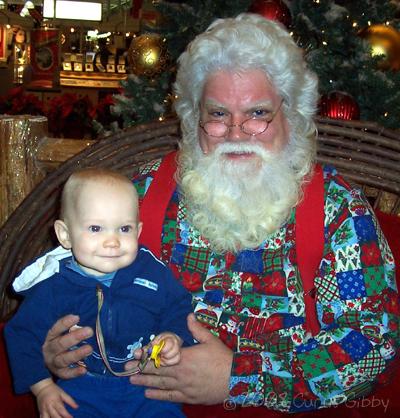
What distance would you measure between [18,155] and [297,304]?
139 cm

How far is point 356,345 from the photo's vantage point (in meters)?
1.59

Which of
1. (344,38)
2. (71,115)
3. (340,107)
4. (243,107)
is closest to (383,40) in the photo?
(344,38)

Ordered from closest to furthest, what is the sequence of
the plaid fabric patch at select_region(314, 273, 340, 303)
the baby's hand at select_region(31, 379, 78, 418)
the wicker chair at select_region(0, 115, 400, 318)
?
the baby's hand at select_region(31, 379, 78, 418) < the plaid fabric patch at select_region(314, 273, 340, 303) < the wicker chair at select_region(0, 115, 400, 318)

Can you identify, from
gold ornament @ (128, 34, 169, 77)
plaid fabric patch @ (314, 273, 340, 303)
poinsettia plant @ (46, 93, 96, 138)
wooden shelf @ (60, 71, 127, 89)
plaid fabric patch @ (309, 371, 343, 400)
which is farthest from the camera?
wooden shelf @ (60, 71, 127, 89)

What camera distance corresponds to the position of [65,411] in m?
1.43

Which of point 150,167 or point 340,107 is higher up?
point 340,107

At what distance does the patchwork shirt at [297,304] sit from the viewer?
1594 millimetres

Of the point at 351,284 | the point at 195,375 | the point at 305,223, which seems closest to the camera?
the point at 195,375

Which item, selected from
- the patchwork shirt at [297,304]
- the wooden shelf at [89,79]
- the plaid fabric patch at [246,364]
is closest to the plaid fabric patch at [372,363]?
the patchwork shirt at [297,304]

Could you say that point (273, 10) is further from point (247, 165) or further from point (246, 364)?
point (246, 364)

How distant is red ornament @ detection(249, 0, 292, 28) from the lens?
270cm

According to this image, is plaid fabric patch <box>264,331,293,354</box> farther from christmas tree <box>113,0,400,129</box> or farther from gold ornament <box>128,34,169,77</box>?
gold ornament <box>128,34,169,77</box>

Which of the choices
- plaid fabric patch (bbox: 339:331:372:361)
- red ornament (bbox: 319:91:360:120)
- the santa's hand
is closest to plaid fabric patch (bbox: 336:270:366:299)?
plaid fabric patch (bbox: 339:331:372:361)

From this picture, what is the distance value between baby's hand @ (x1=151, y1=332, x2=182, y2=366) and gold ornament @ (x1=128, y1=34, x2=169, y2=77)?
84.7 inches
